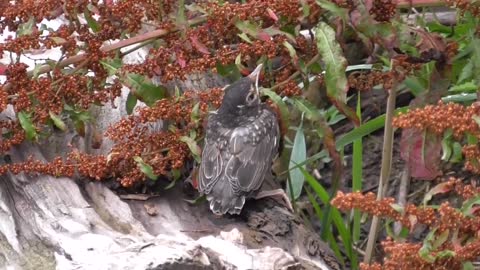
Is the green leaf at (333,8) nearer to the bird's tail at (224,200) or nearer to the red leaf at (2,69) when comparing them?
the bird's tail at (224,200)

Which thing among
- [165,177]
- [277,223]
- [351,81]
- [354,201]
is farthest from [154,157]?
[354,201]

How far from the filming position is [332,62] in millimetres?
5008

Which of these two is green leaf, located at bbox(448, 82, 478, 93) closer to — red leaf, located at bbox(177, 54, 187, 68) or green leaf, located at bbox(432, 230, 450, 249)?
red leaf, located at bbox(177, 54, 187, 68)

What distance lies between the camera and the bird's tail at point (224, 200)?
208 inches

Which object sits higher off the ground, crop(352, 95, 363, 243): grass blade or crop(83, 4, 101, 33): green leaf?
crop(83, 4, 101, 33): green leaf

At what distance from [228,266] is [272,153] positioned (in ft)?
4.15

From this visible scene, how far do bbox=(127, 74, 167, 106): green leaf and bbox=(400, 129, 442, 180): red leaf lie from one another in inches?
49.4

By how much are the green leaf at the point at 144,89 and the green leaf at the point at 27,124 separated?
491 mm

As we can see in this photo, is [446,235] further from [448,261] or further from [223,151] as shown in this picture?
[223,151]

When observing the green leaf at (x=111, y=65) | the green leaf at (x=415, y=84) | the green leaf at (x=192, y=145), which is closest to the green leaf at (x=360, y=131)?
the green leaf at (x=415, y=84)

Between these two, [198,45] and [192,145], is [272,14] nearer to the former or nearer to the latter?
[198,45]

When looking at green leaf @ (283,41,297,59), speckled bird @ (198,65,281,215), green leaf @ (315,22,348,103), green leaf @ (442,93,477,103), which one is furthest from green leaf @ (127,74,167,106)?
green leaf @ (442,93,477,103)

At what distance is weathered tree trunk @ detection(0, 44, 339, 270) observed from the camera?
14.8 ft

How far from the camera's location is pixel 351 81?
5.23m
